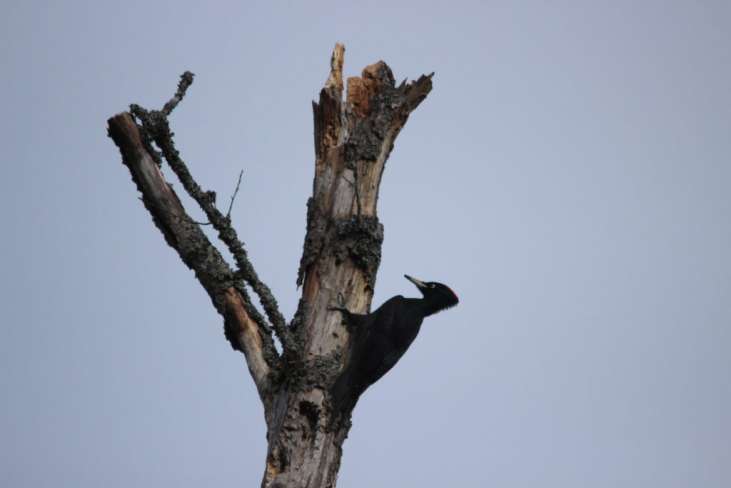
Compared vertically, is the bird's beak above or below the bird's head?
above

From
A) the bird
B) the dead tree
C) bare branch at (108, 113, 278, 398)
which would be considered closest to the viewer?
the dead tree

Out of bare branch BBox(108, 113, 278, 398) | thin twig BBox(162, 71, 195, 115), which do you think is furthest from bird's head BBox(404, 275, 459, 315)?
thin twig BBox(162, 71, 195, 115)

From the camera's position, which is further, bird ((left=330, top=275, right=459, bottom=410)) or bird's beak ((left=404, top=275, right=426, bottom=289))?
bird's beak ((left=404, top=275, right=426, bottom=289))

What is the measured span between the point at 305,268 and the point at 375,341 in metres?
0.57

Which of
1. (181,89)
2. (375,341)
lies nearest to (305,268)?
(375,341)

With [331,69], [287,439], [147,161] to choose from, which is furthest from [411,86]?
[287,439]

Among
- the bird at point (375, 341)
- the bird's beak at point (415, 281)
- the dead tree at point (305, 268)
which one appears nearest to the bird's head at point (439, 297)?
the bird's beak at point (415, 281)

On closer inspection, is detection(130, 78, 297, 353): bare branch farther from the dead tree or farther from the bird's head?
the bird's head

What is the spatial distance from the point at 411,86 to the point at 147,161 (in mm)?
1699

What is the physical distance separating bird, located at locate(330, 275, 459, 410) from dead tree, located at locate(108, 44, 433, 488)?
0.17ft

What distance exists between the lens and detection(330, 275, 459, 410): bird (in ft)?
13.7

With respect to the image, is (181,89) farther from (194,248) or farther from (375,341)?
(375,341)

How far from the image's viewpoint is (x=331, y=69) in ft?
16.3

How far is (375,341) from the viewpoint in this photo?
4.53 metres
